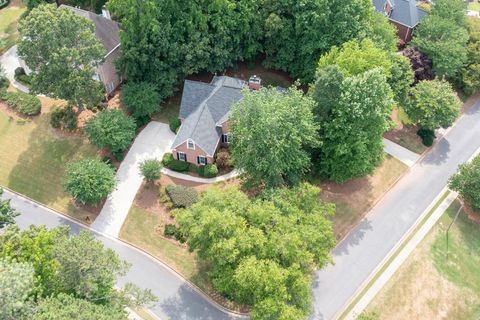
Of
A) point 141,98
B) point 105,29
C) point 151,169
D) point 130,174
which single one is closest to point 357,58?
point 141,98

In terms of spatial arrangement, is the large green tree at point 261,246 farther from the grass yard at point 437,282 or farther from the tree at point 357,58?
the tree at point 357,58

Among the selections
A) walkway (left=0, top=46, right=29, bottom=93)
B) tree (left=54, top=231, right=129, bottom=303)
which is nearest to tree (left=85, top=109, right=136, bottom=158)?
walkway (left=0, top=46, right=29, bottom=93)

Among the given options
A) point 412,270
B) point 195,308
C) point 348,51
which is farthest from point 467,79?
point 195,308

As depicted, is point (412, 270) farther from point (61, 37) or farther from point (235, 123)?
point (61, 37)

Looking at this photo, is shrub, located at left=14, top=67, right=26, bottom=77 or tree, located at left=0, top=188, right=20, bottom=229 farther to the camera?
shrub, located at left=14, top=67, right=26, bottom=77

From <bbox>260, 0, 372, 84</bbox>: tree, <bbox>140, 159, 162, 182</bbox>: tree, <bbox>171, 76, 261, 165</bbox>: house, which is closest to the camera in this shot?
<bbox>140, 159, 162, 182</bbox>: tree

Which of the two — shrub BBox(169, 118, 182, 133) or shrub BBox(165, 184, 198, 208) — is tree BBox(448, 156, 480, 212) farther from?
shrub BBox(169, 118, 182, 133)
